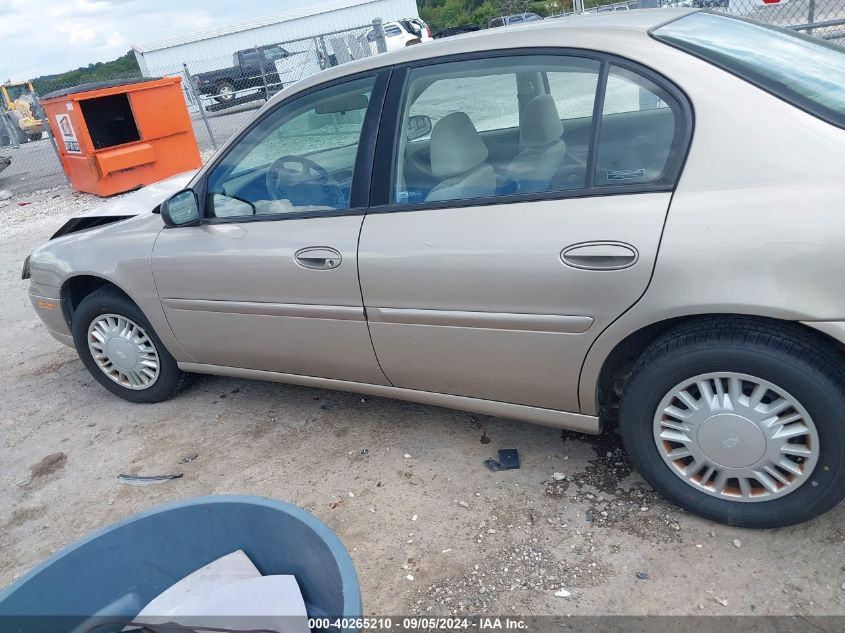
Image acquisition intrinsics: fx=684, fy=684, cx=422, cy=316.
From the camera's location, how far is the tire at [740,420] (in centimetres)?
216

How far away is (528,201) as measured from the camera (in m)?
2.52

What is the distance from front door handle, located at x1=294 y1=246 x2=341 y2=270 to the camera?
290 cm

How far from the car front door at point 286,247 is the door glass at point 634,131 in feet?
3.24

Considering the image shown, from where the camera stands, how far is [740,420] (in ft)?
7.59

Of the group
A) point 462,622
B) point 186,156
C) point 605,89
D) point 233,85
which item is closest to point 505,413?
point 462,622

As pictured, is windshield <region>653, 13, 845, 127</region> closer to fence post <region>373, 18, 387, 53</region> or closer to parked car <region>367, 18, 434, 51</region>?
fence post <region>373, 18, 387, 53</region>

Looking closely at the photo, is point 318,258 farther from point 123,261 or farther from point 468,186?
point 123,261

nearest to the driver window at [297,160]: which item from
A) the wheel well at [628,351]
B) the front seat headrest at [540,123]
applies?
the front seat headrest at [540,123]

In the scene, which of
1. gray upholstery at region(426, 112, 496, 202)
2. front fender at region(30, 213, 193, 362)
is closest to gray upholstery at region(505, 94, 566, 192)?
gray upholstery at region(426, 112, 496, 202)

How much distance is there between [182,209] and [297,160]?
61cm

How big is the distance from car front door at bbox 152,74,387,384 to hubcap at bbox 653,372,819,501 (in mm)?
1292

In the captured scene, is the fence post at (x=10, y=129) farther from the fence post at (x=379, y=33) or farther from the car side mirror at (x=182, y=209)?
the car side mirror at (x=182, y=209)

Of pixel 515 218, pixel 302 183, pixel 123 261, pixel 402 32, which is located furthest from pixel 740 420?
pixel 402 32

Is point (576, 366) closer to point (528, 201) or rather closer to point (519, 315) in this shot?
point (519, 315)
